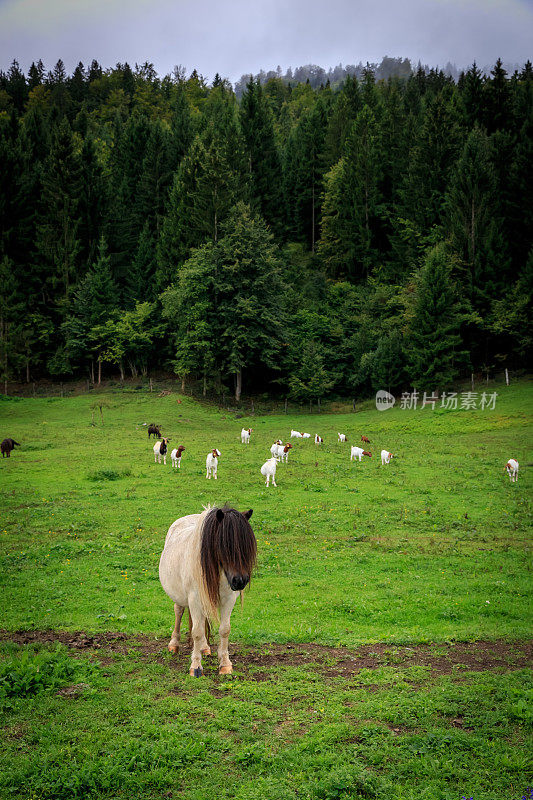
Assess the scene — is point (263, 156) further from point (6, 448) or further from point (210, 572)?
point (210, 572)

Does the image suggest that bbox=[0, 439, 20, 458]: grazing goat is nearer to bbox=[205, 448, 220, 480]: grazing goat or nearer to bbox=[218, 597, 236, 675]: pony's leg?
bbox=[205, 448, 220, 480]: grazing goat

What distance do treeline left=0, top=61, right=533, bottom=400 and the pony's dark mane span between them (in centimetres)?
4504

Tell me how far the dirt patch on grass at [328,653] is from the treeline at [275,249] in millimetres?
42686

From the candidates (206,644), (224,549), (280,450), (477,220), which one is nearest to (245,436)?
(280,450)

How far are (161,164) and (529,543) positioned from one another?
67674 mm

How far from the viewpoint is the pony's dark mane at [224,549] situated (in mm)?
7539

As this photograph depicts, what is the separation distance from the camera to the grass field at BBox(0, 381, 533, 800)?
5645 mm

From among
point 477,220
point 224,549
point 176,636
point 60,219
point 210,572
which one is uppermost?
point 60,219

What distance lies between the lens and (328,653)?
29.6ft

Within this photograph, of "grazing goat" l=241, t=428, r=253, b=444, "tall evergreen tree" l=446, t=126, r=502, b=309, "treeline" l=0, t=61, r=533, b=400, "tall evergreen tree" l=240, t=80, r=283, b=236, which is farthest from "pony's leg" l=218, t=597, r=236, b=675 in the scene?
"tall evergreen tree" l=240, t=80, r=283, b=236

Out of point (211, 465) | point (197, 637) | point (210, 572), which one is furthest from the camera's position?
point (211, 465)

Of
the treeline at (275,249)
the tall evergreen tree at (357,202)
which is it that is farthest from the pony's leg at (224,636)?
the tall evergreen tree at (357,202)

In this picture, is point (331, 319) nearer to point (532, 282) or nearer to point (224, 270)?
point (224, 270)

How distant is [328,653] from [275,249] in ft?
194
